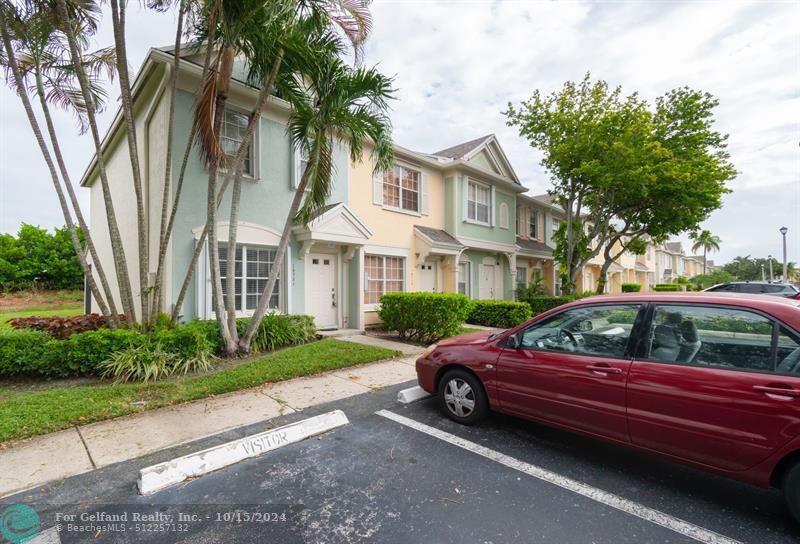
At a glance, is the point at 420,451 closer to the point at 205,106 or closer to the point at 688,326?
the point at 688,326

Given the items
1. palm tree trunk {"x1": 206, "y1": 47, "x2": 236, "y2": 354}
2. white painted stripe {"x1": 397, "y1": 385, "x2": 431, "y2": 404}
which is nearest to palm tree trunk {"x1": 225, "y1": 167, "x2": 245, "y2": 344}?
palm tree trunk {"x1": 206, "y1": 47, "x2": 236, "y2": 354}

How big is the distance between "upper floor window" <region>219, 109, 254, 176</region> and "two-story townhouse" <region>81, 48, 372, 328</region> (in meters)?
0.02

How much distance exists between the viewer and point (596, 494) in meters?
3.00

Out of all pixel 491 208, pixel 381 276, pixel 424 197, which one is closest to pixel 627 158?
pixel 491 208

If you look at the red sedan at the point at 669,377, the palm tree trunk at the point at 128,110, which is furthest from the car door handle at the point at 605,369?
the palm tree trunk at the point at 128,110

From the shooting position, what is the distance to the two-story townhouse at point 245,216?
799 centimetres

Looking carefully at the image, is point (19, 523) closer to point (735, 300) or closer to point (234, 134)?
point (735, 300)

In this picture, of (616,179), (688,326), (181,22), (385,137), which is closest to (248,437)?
(688,326)

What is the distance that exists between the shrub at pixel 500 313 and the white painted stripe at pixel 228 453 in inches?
344

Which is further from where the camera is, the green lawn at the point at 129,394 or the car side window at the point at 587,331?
the green lawn at the point at 129,394

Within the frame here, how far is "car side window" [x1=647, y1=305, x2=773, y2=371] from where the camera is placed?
109 inches

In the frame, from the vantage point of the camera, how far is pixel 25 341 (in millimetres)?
5914

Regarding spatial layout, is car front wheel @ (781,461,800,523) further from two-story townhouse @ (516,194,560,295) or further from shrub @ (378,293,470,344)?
two-story townhouse @ (516,194,560,295)

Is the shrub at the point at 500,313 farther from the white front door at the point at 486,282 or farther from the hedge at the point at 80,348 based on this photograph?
the hedge at the point at 80,348
